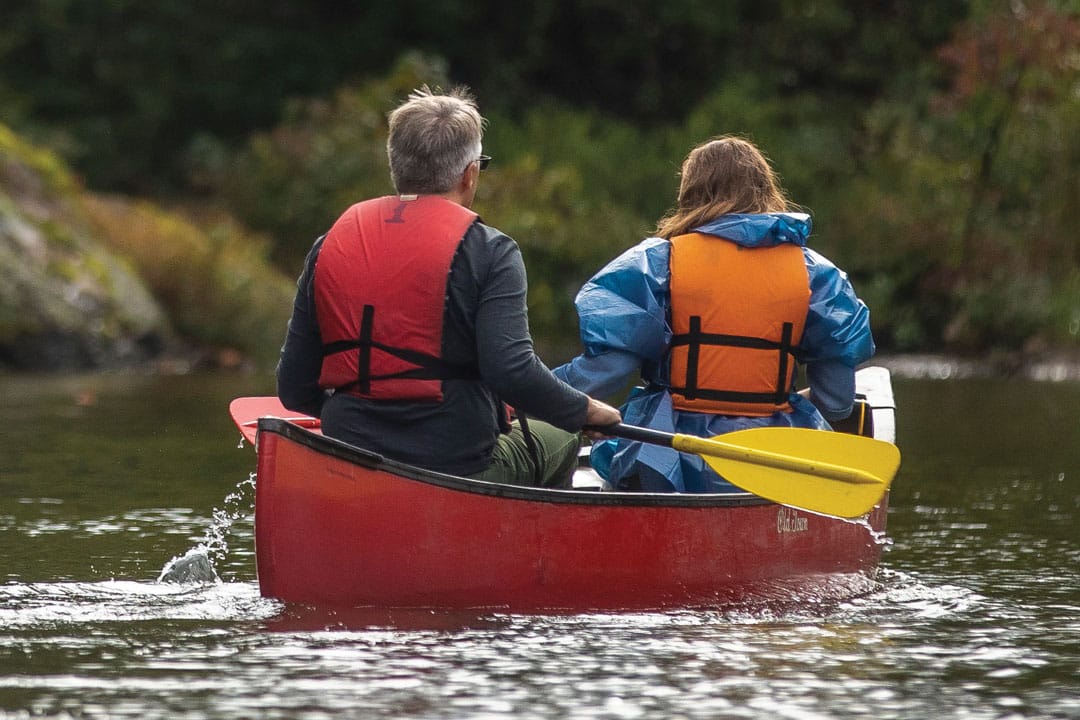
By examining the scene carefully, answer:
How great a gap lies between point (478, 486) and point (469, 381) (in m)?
0.30

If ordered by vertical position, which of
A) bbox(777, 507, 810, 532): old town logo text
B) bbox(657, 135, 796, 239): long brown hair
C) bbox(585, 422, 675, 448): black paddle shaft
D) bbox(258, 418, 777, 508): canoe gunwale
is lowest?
bbox(777, 507, 810, 532): old town logo text

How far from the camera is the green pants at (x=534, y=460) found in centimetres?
582

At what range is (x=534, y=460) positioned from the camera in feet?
19.7

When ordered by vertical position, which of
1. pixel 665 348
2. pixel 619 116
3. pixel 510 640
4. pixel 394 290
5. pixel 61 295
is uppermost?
pixel 619 116

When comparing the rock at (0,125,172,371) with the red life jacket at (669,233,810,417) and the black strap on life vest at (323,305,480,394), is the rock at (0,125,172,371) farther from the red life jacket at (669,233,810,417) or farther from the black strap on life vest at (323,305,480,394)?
the black strap on life vest at (323,305,480,394)

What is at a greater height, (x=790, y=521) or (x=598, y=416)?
(x=598, y=416)

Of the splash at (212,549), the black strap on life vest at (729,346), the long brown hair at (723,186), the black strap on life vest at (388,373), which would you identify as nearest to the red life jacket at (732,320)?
the black strap on life vest at (729,346)

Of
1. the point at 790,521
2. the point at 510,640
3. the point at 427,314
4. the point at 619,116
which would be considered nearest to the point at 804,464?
the point at 790,521

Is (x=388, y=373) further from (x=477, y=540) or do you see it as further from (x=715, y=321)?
(x=715, y=321)

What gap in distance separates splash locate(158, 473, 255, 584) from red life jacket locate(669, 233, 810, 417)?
1.61 m

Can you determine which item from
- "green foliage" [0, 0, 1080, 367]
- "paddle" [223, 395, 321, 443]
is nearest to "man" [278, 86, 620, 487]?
"paddle" [223, 395, 321, 443]

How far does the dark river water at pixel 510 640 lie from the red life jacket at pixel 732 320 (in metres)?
0.69

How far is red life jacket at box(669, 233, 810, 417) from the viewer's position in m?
6.14

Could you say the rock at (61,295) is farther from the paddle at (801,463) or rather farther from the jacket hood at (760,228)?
the paddle at (801,463)
